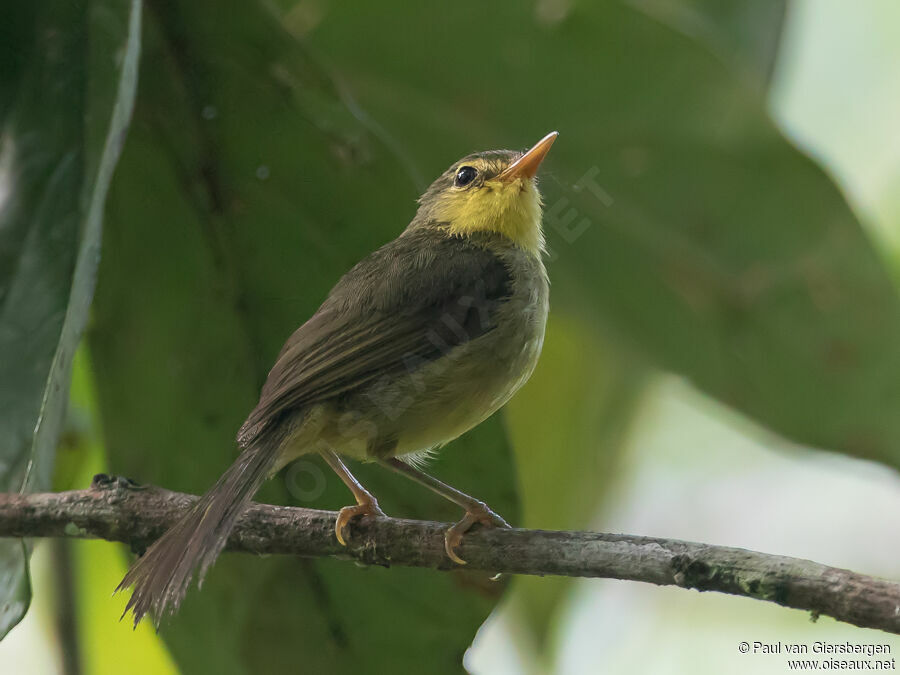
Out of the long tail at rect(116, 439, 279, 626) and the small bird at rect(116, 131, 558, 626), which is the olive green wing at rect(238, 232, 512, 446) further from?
the long tail at rect(116, 439, 279, 626)

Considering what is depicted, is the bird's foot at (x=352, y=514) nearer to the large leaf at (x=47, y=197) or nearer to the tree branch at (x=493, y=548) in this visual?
the tree branch at (x=493, y=548)

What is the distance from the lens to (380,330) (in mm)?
2916

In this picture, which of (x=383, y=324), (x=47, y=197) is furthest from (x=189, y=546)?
(x=383, y=324)

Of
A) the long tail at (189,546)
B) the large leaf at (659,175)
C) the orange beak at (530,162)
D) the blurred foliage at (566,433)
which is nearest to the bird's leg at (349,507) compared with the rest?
the long tail at (189,546)

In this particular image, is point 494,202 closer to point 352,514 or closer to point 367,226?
point 367,226

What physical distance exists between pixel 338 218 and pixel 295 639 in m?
1.06

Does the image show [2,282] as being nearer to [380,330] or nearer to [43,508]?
[43,508]

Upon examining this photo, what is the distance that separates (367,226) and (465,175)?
1.06 m

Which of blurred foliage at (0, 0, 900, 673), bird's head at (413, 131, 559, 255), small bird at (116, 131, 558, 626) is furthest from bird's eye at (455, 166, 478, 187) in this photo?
blurred foliage at (0, 0, 900, 673)

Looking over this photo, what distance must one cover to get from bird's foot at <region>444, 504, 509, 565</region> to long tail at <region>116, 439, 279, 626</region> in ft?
1.50

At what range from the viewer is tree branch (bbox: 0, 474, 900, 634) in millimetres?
1771

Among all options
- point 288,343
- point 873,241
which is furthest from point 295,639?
point 873,241

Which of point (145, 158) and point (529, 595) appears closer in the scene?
point (145, 158)

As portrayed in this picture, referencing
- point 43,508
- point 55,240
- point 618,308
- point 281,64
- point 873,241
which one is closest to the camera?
point 55,240
